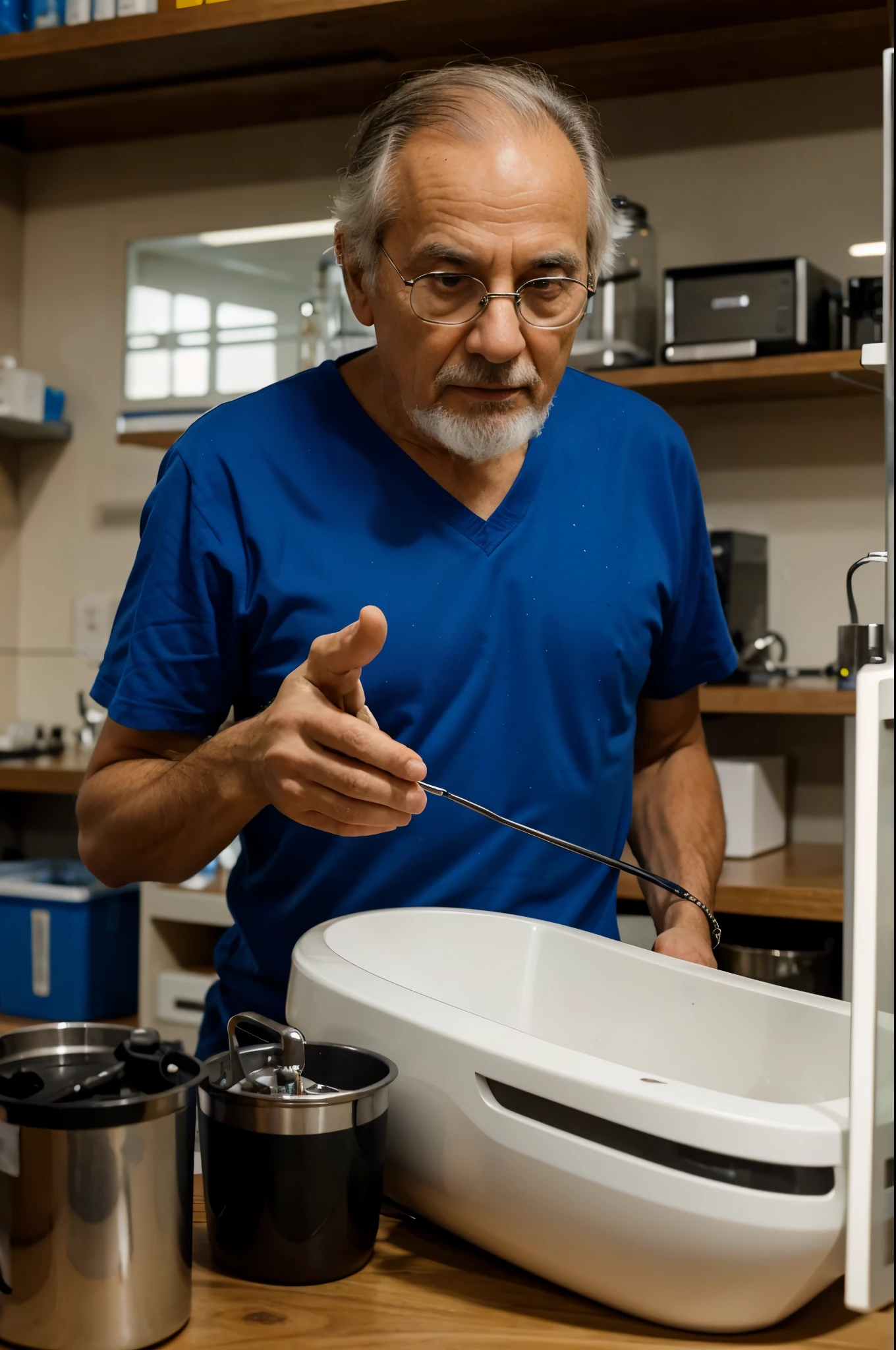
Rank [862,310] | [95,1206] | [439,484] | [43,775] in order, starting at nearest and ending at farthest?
[95,1206]
[439,484]
[862,310]
[43,775]

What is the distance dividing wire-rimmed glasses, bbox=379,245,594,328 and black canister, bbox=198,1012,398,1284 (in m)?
0.61

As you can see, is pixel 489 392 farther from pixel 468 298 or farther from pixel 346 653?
pixel 346 653

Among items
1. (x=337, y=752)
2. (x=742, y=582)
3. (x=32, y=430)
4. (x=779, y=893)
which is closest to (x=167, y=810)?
(x=337, y=752)

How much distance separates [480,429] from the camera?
3.73 ft

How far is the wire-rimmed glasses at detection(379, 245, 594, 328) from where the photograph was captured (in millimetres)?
1102

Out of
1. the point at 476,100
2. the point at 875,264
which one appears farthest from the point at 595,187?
the point at 875,264

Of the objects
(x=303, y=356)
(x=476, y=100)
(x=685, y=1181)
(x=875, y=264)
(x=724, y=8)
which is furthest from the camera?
(x=303, y=356)

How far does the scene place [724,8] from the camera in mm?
2426

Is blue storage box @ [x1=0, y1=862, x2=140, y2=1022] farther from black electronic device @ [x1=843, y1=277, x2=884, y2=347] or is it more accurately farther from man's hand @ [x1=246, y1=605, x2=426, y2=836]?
man's hand @ [x1=246, y1=605, x2=426, y2=836]

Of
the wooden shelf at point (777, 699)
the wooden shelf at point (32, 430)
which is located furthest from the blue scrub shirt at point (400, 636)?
the wooden shelf at point (32, 430)

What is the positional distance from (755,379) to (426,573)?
1476 millimetres

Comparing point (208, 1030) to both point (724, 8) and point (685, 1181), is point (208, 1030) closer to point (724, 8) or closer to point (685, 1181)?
point (685, 1181)

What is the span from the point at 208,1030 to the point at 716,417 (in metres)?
1.92

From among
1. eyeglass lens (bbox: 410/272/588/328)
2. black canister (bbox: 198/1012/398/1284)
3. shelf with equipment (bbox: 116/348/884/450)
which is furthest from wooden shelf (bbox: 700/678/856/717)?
black canister (bbox: 198/1012/398/1284)
